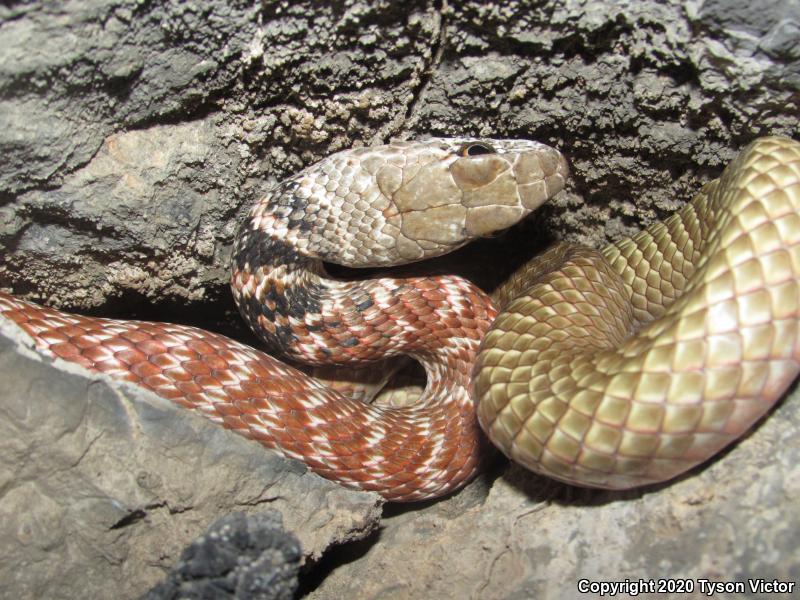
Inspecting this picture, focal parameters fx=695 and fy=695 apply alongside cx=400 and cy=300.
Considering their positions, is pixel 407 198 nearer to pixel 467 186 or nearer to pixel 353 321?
pixel 467 186

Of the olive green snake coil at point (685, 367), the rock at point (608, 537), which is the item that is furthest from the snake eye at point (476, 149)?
the rock at point (608, 537)

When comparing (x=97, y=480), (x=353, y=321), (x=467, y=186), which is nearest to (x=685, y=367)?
(x=467, y=186)

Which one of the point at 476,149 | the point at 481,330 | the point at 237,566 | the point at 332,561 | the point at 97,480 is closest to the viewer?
the point at 237,566

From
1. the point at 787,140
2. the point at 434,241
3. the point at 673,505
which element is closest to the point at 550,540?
the point at 673,505

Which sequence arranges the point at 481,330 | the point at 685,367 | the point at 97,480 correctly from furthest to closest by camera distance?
the point at 481,330 → the point at 97,480 → the point at 685,367

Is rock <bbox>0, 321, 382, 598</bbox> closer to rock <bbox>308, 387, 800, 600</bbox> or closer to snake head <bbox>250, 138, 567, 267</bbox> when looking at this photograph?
rock <bbox>308, 387, 800, 600</bbox>

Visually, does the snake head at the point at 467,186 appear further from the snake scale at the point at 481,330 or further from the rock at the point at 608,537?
the rock at the point at 608,537
